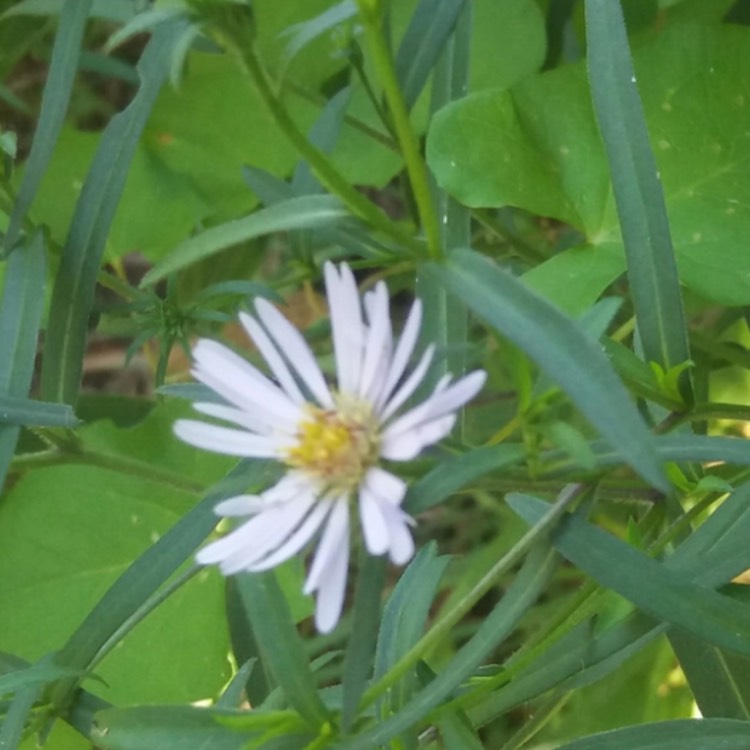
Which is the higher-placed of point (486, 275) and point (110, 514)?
point (486, 275)

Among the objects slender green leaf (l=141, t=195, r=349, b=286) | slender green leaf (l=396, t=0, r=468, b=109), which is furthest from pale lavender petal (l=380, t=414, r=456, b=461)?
slender green leaf (l=396, t=0, r=468, b=109)

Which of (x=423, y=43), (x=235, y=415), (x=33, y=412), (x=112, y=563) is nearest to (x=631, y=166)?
(x=423, y=43)

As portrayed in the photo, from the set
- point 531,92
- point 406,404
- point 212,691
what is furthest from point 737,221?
point 212,691

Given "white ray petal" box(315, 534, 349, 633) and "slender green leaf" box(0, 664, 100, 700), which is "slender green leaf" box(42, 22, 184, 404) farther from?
"white ray petal" box(315, 534, 349, 633)

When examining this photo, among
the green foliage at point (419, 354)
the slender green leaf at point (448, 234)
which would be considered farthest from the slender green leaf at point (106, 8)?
the slender green leaf at point (448, 234)

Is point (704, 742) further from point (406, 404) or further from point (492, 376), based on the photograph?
point (492, 376)

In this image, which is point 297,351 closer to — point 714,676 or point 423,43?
point 423,43

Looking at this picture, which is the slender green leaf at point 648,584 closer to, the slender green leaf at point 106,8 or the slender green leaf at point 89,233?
the slender green leaf at point 89,233

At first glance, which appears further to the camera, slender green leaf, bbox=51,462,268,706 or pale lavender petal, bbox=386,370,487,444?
slender green leaf, bbox=51,462,268,706
